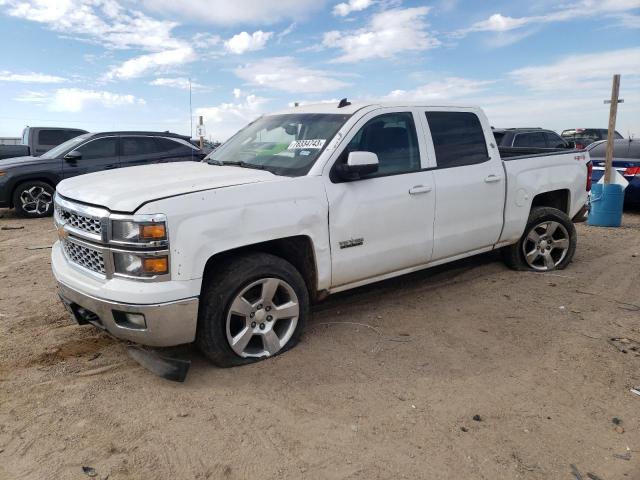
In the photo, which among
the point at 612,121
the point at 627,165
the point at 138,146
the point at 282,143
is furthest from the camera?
the point at 138,146

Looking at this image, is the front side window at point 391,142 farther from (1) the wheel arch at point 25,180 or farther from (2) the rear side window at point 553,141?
(2) the rear side window at point 553,141

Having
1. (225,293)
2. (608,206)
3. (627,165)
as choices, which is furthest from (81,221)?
(627,165)

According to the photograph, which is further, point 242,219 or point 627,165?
point 627,165

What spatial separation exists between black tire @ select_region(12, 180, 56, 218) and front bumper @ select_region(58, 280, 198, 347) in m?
7.73

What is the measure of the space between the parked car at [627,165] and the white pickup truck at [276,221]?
559 centimetres

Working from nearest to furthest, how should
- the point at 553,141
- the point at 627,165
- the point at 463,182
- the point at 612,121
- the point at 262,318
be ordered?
the point at 262,318, the point at 463,182, the point at 612,121, the point at 627,165, the point at 553,141

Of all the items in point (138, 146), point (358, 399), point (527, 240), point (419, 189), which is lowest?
point (358, 399)

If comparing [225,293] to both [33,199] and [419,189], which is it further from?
[33,199]

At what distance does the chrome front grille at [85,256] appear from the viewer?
327cm

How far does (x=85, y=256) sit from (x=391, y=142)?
2491mm

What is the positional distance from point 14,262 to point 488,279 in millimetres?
5704

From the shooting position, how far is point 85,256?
3.42 meters

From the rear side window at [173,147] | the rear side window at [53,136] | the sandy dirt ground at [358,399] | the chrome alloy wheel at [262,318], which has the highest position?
the rear side window at [53,136]

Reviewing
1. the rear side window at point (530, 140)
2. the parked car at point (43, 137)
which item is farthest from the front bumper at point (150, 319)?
the parked car at point (43, 137)
